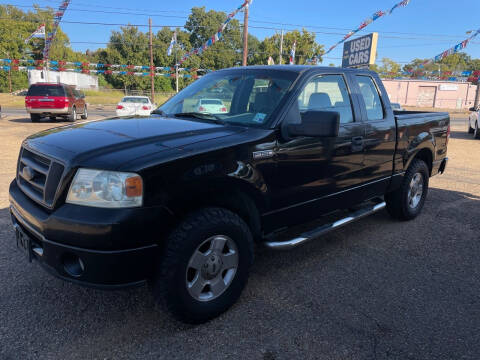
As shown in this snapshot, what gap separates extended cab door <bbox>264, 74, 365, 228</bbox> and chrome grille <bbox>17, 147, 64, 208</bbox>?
4.94 feet

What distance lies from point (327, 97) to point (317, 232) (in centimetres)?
128

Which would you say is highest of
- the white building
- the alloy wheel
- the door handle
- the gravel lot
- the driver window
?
the white building

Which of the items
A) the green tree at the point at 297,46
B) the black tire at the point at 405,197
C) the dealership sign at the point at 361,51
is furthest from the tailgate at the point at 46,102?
the green tree at the point at 297,46

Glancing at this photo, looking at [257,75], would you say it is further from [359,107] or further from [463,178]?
[463,178]

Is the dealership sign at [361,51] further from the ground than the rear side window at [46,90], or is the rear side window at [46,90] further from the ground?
the dealership sign at [361,51]

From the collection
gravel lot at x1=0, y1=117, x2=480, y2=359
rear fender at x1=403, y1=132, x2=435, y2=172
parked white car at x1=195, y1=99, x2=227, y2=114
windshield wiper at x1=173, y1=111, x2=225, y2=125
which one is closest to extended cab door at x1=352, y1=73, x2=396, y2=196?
rear fender at x1=403, y1=132, x2=435, y2=172

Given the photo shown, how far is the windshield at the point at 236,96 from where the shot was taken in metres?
3.16

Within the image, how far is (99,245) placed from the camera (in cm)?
211

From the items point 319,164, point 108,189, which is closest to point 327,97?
point 319,164

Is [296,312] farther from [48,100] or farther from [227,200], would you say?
[48,100]

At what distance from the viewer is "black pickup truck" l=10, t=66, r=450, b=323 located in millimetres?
2170

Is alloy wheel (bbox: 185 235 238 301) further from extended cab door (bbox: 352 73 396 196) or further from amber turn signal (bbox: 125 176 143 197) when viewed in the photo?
extended cab door (bbox: 352 73 396 196)

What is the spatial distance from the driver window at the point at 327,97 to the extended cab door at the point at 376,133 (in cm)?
24

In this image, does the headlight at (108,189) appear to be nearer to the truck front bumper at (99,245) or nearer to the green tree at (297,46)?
the truck front bumper at (99,245)
